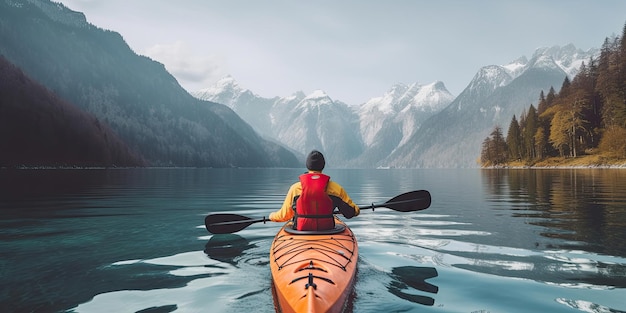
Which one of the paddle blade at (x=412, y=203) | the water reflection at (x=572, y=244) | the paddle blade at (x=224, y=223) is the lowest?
the water reflection at (x=572, y=244)

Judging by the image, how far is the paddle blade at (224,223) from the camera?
13.9 metres

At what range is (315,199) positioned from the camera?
9766 millimetres

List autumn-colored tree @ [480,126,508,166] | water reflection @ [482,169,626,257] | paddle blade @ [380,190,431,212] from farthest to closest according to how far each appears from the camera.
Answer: autumn-colored tree @ [480,126,508,166] < paddle blade @ [380,190,431,212] < water reflection @ [482,169,626,257]

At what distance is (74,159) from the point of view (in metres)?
136

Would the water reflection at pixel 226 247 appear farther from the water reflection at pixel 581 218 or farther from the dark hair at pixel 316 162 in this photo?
the water reflection at pixel 581 218

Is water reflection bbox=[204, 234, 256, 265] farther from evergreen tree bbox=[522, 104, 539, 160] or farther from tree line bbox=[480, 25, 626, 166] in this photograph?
evergreen tree bbox=[522, 104, 539, 160]

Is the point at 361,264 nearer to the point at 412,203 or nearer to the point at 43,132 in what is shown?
the point at 412,203

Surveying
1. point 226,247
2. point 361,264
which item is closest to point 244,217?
point 226,247

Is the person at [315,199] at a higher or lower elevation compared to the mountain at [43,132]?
lower

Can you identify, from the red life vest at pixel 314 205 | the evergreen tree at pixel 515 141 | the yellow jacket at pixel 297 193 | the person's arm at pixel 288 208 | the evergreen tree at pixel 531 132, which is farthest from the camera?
the evergreen tree at pixel 515 141

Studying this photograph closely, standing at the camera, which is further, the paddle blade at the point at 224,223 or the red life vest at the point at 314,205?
the paddle blade at the point at 224,223

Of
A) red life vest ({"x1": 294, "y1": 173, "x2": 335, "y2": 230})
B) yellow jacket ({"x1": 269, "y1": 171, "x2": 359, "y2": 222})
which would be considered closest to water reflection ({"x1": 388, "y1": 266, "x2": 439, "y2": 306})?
yellow jacket ({"x1": 269, "y1": 171, "x2": 359, "y2": 222})

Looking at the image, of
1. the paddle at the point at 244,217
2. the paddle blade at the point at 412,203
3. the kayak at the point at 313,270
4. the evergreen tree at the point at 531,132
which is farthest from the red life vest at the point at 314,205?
the evergreen tree at the point at 531,132

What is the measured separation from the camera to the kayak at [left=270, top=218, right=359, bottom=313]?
6.20 meters
